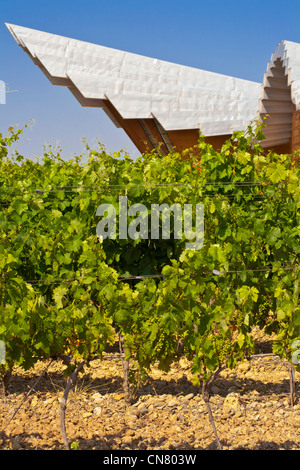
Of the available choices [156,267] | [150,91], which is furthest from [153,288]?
[150,91]

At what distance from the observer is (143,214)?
4.26m

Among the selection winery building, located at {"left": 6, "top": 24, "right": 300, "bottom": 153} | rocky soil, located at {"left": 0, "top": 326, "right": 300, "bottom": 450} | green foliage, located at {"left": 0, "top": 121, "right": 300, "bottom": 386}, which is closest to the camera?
green foliage, located at {"left": 0, "top": 121, "right": 300, "bottom": 386}

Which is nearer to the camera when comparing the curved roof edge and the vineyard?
the vineyard

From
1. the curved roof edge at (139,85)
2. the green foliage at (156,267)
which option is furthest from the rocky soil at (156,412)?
the curved roof edge at (139,85)

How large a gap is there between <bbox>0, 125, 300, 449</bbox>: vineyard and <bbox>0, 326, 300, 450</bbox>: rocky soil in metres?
0.02

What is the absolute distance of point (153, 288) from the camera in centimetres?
365

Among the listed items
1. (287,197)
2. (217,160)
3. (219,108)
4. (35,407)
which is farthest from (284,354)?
(219,108)

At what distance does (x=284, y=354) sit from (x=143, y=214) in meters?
1.58

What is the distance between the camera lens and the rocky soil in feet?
12.5

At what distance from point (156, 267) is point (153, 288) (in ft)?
3.98

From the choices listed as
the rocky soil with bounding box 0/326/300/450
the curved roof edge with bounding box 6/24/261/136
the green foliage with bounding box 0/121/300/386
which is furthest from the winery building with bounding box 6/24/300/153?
the rocky soil with bounding box 0/326/300/450

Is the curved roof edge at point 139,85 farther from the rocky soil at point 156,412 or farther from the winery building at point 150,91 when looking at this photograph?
the rocky soil at point 156,412

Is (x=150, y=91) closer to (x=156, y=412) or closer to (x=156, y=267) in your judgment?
(x=156, y=267)

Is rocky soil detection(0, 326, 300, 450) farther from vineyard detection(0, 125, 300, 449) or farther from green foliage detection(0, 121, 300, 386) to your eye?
green foliage detection(0, 121, 300, 386)
